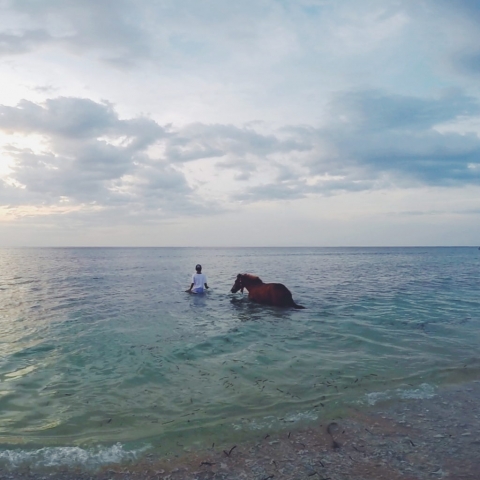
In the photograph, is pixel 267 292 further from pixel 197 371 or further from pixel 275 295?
pixel 197 371

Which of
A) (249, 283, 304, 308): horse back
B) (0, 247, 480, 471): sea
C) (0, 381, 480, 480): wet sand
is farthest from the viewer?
(249, 283, 304, 308): horse back

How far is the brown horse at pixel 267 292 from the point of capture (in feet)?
58.2

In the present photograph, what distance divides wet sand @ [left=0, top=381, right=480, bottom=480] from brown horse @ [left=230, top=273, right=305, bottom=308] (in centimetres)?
1110

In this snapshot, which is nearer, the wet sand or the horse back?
the wet sand

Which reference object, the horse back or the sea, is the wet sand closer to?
the sea

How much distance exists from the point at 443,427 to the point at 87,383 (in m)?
6.98

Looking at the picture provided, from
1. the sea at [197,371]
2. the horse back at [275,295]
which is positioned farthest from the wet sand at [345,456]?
the horse back at [275,295]

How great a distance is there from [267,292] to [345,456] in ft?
42.8

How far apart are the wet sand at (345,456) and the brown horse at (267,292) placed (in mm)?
11105

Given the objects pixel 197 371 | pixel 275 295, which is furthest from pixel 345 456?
pixel 275 295

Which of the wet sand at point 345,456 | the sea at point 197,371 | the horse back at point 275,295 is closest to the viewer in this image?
the wet sand at point 345,456

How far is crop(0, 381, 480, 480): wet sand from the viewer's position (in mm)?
4977

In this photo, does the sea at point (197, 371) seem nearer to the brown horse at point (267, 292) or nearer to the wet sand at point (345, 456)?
the wet sand at point (345, 456)

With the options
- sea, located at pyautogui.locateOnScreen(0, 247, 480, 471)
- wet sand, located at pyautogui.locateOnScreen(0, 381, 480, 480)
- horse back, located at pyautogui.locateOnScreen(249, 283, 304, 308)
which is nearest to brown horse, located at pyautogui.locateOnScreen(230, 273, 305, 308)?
horse back, located at pyautogui.locateOnScreen(249, 283, 304, 308)
